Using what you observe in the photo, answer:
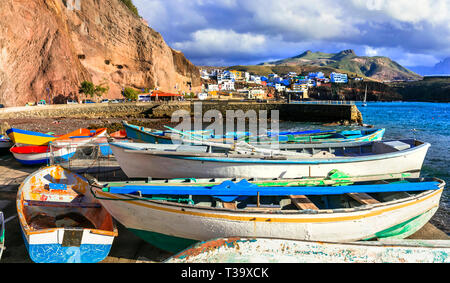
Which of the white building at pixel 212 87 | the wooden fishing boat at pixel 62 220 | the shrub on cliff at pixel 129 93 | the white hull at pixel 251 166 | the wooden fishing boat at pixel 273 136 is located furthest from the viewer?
the white building at pixel 212 87

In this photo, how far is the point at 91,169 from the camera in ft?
42.0

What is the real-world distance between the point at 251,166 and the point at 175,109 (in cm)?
3854

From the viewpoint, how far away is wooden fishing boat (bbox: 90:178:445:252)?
219 inches

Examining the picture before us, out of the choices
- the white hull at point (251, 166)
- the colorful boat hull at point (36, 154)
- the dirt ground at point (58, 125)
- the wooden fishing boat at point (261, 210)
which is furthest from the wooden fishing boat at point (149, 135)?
the dirt ground at point (58, 125)

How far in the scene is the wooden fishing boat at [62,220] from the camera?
570 cm

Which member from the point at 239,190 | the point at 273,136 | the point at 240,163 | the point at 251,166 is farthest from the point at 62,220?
the point at 273,136

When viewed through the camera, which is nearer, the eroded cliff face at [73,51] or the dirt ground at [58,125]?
the dirt ground at [58,125]

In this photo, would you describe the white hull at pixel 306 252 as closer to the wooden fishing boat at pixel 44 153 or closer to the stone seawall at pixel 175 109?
the wooden fishing boat at pixel 44 153

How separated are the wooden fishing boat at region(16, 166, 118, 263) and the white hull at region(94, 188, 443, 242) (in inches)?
33.5

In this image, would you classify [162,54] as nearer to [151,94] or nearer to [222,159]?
[151,94]

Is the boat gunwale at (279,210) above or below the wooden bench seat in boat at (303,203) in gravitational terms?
above

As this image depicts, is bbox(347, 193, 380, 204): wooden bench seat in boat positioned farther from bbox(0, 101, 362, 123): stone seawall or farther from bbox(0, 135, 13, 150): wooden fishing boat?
bbox(0, 101, 362, 123): stone seawall

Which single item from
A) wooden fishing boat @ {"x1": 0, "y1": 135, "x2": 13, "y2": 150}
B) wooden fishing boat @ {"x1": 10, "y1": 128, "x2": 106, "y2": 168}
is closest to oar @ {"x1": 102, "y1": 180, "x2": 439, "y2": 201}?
wooden fishing boat @ {"x1": 10, "y1": 128, "x2": 106, "y2": 168}
